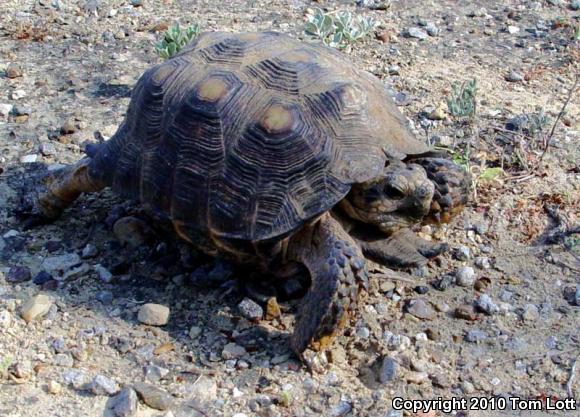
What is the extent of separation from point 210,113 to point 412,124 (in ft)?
6.98

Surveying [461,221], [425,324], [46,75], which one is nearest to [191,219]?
[425,324]

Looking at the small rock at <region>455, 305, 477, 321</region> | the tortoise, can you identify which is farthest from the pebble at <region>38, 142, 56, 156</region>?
the small rock at <region>455, 305, 477, 321</region>

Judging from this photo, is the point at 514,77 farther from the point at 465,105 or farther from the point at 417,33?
the point at 465,105

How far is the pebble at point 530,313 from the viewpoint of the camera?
411 cm

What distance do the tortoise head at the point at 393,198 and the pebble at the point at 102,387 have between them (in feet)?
4.70

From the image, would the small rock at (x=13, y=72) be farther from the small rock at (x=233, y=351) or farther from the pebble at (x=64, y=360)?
the small rock at (x=233, y=351)

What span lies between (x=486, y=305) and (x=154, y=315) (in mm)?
1699

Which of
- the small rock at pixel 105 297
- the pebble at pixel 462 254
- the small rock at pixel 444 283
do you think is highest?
the pebble at pixel 462 254

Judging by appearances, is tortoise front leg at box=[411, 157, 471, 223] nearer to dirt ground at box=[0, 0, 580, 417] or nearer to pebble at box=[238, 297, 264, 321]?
dirt ground at box=[0, 0, 580, 417]

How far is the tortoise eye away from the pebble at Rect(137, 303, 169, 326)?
4.14 feet

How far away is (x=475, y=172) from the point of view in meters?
5.20

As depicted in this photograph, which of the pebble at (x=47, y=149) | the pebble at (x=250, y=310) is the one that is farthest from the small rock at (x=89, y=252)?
the pebble at (x=47, y=149)

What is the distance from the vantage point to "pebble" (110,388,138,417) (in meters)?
3.49

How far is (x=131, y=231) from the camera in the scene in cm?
468
